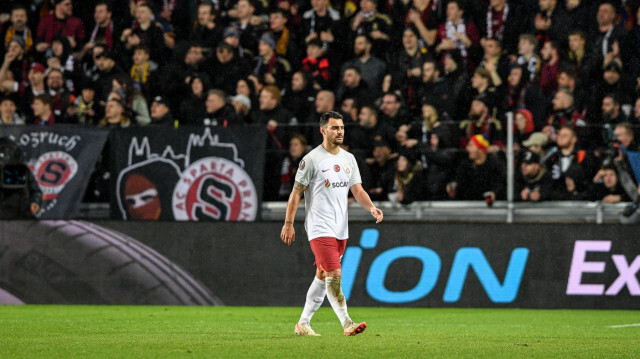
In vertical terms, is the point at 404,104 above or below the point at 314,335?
above

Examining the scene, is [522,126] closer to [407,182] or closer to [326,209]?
[407,182]

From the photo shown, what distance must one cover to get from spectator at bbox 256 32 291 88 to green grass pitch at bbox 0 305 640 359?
182 inches

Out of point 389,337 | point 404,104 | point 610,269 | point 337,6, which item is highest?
point 337,6

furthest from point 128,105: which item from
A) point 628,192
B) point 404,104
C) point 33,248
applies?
point 628,192

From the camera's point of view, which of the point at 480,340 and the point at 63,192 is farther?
the point at 63,192

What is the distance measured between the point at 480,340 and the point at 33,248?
8.37 metres

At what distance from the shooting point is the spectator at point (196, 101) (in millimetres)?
16625

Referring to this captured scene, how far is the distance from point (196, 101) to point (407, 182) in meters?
3.87

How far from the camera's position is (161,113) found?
16.4 meters

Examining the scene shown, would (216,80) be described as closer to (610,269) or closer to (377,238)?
(377,238)

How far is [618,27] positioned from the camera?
55.2ft

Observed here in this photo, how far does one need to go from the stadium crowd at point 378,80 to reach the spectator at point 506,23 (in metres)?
0.02

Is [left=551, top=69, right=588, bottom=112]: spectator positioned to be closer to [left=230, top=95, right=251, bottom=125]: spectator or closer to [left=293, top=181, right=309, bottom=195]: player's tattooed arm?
[left=230, top=95, right=251, bottom=125]: spectator

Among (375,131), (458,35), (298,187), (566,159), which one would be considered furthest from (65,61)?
(298,187)
